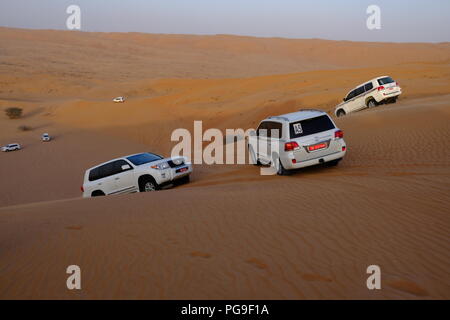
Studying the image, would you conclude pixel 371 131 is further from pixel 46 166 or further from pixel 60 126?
pixel 60 126

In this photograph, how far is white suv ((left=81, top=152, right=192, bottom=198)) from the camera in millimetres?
12430

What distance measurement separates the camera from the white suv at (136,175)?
12.4 metres

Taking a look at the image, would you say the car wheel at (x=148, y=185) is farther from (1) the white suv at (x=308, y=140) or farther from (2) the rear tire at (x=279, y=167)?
(1) the white suv at (x=308, y=140)

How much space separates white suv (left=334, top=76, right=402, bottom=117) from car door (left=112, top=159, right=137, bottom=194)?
13666 millimetres

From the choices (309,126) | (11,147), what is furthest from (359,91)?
(11,147)

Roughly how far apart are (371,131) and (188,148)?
41.3ft

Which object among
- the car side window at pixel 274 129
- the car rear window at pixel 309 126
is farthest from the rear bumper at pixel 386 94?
the car rear window at pixel 309 126

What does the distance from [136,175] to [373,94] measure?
544 inches

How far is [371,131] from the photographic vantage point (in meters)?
16.0

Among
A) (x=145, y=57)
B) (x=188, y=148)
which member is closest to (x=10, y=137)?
(x=188, y=148)

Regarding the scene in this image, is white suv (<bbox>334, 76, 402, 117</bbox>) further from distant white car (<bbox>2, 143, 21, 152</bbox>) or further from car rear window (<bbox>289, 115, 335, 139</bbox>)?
distant white car (<bbox>2, 143, 21, 152</bbox>)

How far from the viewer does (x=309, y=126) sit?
10883 mm

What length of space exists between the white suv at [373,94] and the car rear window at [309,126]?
11.4 meters
